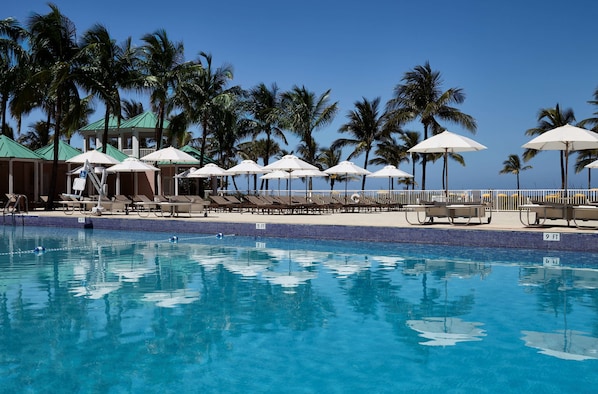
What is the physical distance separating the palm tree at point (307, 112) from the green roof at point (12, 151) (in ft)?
43.2

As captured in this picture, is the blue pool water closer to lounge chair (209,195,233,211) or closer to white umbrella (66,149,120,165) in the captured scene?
white umbrella (66,149,120,165)

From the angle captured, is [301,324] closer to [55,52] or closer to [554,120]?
[55,52]

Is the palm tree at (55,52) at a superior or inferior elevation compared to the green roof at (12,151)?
superior

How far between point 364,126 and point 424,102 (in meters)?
5.00

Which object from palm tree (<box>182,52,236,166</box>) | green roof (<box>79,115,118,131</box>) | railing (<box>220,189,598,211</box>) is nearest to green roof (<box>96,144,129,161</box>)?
green roof (<box>79,115,118,131</box>)

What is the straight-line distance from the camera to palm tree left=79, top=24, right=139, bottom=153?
2314 centimetres

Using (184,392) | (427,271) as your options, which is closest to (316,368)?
(184,392)

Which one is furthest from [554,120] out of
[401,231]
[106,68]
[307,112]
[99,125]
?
[99,125]

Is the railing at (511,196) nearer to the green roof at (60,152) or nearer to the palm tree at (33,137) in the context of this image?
the green roof at (60,152)

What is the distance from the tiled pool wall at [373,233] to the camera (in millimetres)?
10305

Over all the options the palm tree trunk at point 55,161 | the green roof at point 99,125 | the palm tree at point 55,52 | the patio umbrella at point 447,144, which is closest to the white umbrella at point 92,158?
the palm tree trunk at point 55,161

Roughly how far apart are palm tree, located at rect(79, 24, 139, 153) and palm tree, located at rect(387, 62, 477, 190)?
1447 cm

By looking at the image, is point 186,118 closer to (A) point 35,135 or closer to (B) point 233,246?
(B) point 233,246

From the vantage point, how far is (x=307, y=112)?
3080 centimetres
